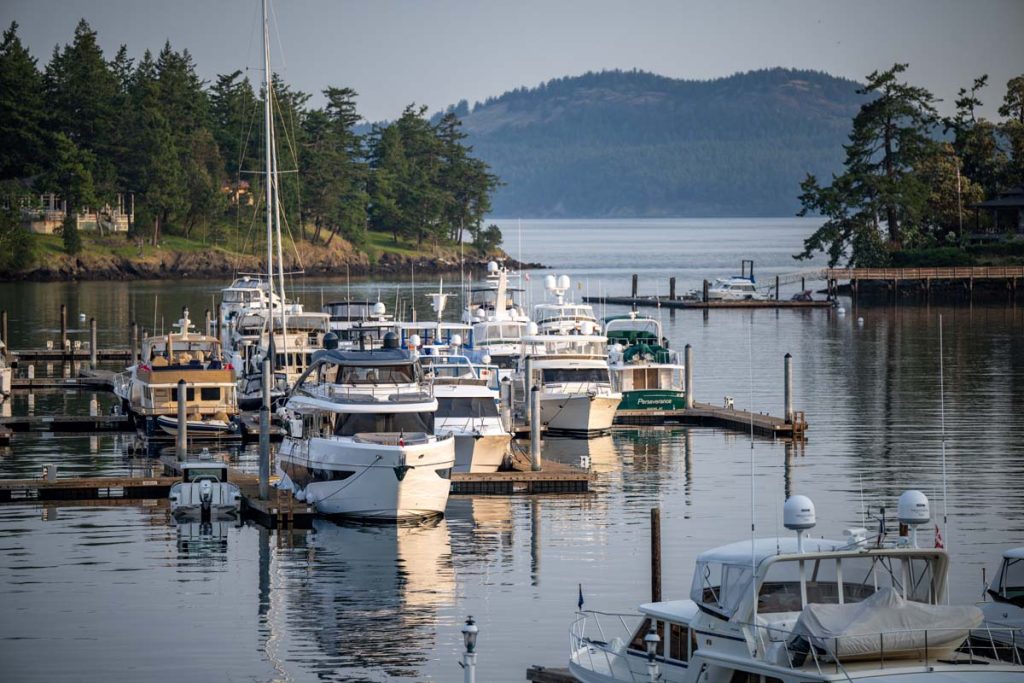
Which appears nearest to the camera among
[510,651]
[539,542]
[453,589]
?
[510,651]

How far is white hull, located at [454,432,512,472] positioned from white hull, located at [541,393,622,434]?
10148mm

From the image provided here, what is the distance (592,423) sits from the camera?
54.3 m

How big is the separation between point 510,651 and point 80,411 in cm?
3583

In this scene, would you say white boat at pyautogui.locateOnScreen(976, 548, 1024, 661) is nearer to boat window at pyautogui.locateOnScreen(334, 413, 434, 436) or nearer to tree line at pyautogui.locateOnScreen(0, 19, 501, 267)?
boat window at pyautogui.locateOnScreen(334, 413, 434, 436)

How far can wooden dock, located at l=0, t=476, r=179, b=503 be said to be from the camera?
41.4 metres

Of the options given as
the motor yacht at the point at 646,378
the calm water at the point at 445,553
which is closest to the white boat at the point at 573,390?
the calm water at the point at 445,553

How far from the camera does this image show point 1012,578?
25.9 metres

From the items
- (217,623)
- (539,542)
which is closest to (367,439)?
(539,542)

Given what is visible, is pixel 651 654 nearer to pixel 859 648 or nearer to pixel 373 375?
pixel 859 648

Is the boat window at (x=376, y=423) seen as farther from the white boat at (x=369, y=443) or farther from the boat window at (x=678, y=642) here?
the boat window at (x=678, y=642)

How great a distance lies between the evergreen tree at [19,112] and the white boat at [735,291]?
59.3m

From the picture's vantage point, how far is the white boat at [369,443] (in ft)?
125

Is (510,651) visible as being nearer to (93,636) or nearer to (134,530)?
(93,636)

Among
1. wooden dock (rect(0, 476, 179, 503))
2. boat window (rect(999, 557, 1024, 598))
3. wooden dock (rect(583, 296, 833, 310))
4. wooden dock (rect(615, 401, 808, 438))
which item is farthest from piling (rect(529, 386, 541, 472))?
wooden dock (rect(583, 296, 833, 310))
